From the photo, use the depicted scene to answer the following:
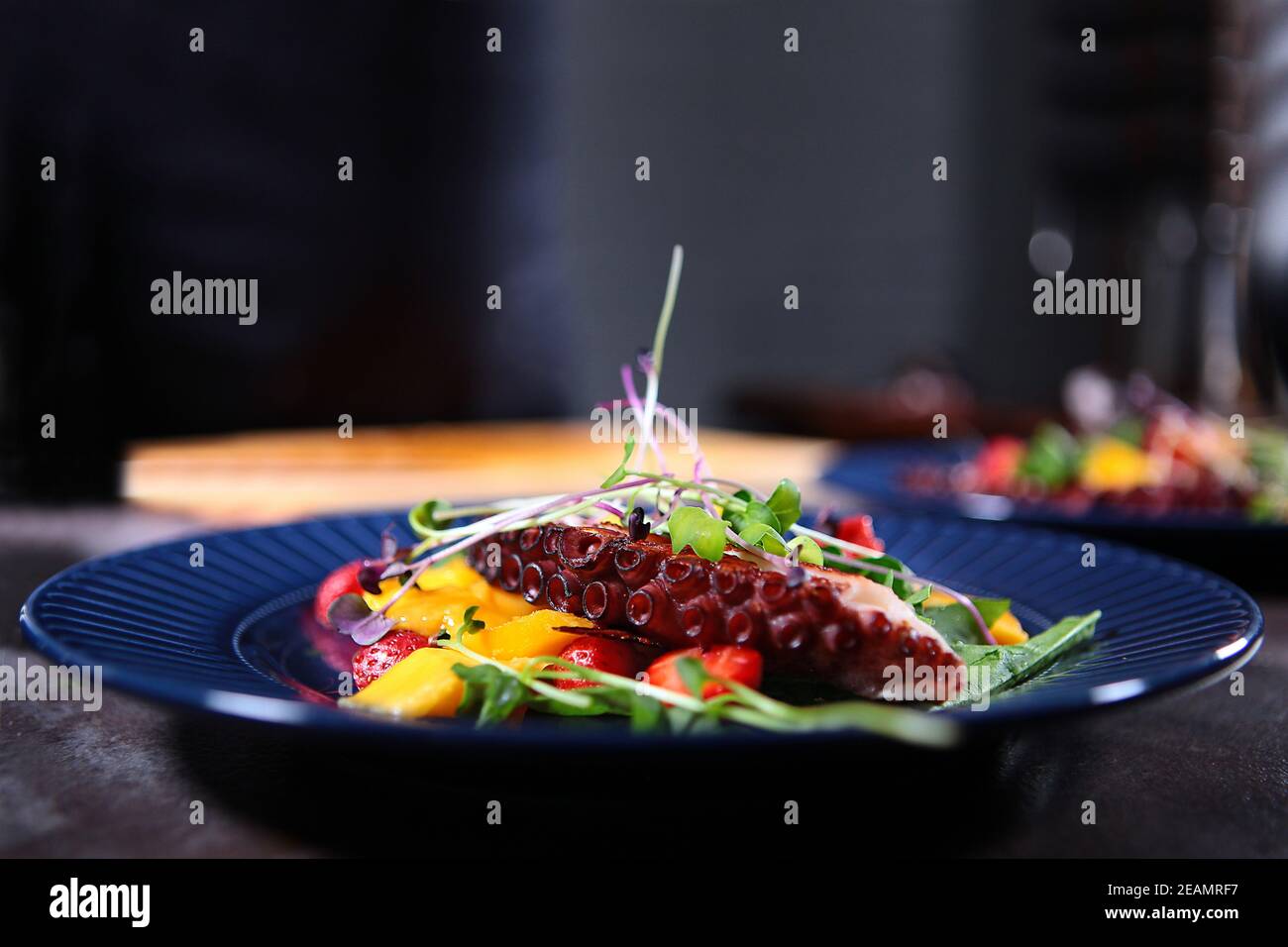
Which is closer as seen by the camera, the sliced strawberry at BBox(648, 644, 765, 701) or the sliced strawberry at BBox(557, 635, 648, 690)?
the sliced strawberry at BBox(648, 644, 765, 701)

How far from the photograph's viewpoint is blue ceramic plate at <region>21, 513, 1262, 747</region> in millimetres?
812

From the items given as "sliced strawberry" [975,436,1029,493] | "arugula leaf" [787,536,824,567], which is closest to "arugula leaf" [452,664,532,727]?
"arugula leaf" [787,536,824,567]

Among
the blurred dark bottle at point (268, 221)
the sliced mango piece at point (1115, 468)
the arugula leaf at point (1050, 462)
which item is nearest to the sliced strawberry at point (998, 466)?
the arugula leaf at point (1050, 462)

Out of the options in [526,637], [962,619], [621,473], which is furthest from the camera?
[621,473]

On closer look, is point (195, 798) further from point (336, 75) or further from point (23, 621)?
point (336, 75)

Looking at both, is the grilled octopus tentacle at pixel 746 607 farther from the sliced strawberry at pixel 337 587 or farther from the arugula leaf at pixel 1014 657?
the sliced strawberry at pixel 337 587

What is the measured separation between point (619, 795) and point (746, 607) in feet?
0.94

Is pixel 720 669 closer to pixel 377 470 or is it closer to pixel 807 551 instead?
pixel 807 551

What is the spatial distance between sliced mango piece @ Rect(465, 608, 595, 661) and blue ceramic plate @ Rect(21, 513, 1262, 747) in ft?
0.44

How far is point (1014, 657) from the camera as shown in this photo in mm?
1188

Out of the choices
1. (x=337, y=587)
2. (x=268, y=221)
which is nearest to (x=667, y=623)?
(x=337, y=587)

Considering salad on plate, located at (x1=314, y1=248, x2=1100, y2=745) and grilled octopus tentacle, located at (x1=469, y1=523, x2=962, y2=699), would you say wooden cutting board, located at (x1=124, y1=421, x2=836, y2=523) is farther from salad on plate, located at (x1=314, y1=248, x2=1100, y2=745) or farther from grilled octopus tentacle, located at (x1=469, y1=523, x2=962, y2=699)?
grilled octopus tentacle, located at (x1=469, y1=523, x2=962, y2=699)
